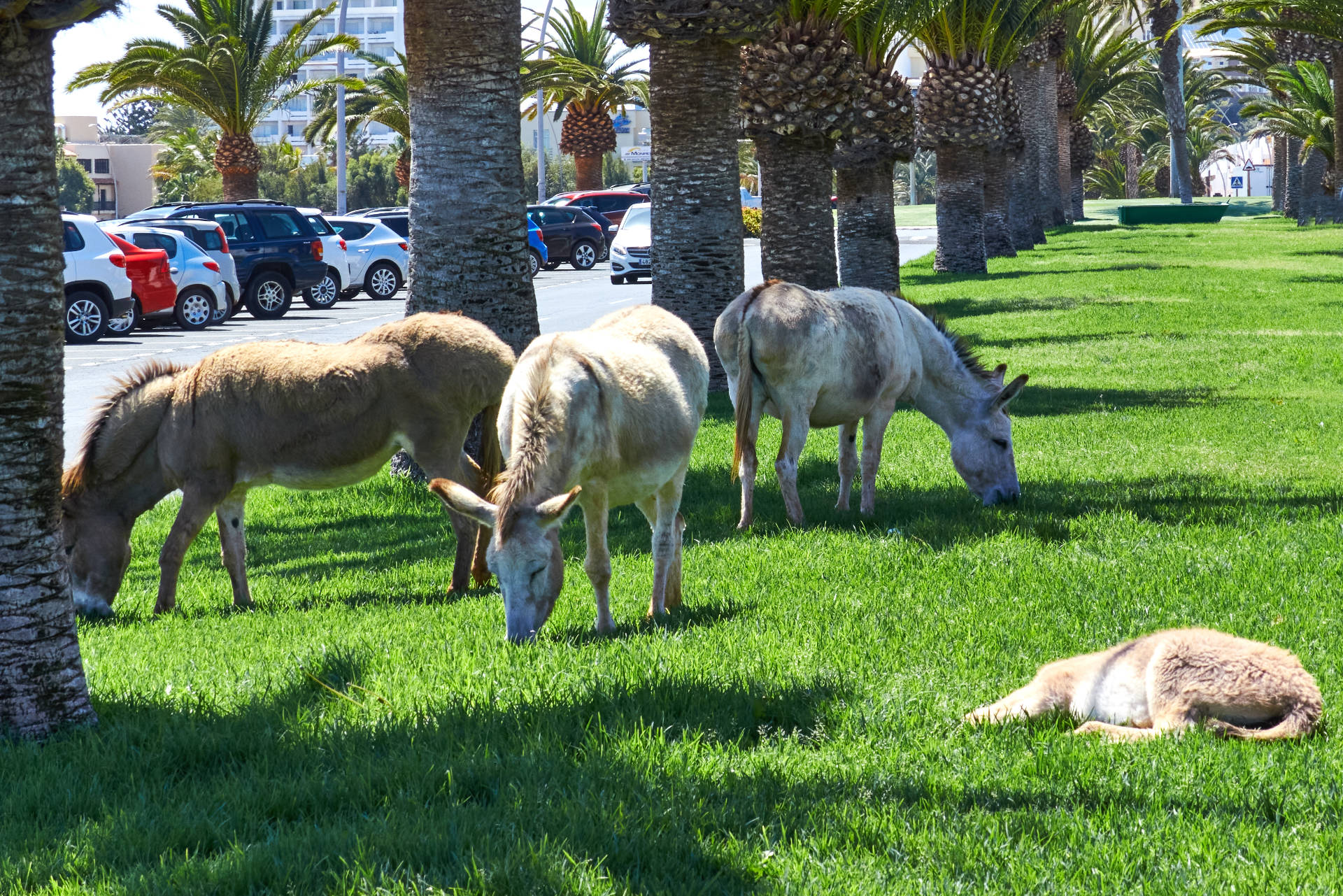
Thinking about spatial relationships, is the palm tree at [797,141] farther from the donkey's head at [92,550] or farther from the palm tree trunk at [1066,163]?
the palm tree trunk at [1066,163]

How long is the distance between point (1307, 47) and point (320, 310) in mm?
39829

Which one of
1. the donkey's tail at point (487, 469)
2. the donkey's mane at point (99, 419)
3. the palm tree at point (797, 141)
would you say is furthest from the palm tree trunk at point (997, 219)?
the donkey's mane at point (99, 419)

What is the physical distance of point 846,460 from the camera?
34.7ft

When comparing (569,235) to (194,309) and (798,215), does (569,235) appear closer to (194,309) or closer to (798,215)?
(194,309)

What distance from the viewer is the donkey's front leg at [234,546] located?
838 cm

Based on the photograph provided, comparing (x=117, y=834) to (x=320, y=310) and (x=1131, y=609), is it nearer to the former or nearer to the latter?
(x=1131, y=609)

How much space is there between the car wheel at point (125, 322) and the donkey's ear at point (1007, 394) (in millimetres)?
17796

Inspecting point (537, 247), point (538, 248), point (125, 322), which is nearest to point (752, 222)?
A: point (538, 248)

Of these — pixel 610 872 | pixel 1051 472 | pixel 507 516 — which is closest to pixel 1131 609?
pixel 507 516

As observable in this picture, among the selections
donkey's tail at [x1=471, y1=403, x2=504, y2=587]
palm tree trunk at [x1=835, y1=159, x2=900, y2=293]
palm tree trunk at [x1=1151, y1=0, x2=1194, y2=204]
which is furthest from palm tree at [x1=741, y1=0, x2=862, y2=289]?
palm tree trunk at [x1=1151, y1=0, x2=1194, y2=204]

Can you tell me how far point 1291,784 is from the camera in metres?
4.61

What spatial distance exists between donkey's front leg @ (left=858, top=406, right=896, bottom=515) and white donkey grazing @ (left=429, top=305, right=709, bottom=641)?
89.4 inches

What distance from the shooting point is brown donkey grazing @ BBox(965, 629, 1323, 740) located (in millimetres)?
5016

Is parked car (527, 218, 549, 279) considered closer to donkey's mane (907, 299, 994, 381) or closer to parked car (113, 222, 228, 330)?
parked car (113, 222, 228, 330)
